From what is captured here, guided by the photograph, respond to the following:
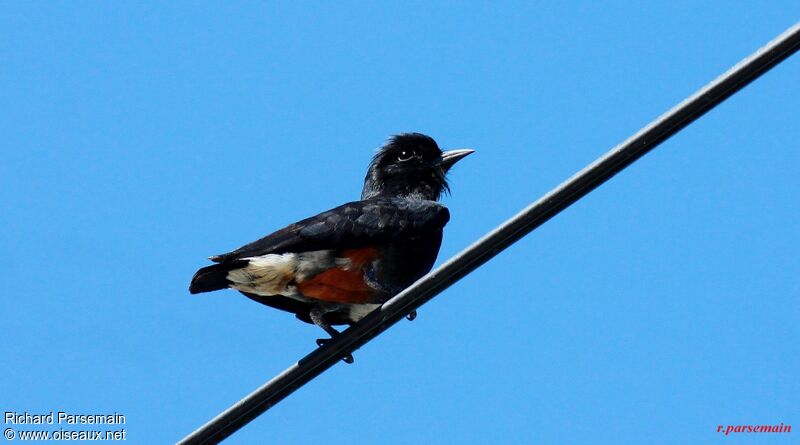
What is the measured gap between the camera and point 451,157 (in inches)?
317

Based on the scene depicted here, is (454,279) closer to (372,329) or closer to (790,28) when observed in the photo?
(372,329)

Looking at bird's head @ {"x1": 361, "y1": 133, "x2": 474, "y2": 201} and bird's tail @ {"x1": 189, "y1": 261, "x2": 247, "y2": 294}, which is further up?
bird's head @ {"x1": 361, "y1": 133, "x2": 474, "y2": 201}

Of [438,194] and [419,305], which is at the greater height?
[438,194]

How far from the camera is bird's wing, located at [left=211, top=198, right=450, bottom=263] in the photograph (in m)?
6.34

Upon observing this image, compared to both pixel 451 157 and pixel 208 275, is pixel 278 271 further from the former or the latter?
pixel 451 157

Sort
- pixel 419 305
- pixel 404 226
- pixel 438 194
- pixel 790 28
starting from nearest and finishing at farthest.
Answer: pixel 790 28 < pixel 419 305 < pixel 404 226 < pixel 438 194

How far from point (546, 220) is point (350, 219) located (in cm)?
257

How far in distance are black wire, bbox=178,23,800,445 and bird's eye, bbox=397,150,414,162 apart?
3.23 meters

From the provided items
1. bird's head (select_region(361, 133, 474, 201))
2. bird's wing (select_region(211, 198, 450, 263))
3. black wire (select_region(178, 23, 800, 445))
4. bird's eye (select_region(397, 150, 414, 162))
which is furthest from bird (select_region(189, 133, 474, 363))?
black wire (select_region(178, 23, 800, 445))

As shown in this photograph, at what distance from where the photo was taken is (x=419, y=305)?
4574 mm

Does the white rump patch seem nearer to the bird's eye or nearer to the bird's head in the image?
the bird's head

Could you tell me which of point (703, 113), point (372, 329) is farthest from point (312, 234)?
point (703, 113)

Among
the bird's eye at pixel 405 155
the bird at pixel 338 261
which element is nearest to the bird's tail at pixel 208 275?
the bird at pixel 338 261

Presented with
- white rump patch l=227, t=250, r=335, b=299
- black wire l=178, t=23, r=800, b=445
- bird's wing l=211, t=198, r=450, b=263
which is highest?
bird's wing l=211, t=198, r=450, b=263
